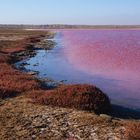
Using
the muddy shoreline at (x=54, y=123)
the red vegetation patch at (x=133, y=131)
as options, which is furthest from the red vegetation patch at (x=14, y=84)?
the red vegetation patch at (x=133, y=131)

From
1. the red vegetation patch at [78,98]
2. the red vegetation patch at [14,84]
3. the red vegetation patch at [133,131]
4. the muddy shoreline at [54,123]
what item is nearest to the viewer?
the red vegetation patch at [133,131]

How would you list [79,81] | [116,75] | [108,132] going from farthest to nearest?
[116,75], [79,81], [108,132]

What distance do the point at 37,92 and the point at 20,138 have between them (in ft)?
22.5

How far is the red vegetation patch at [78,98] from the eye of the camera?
1680 centimetres

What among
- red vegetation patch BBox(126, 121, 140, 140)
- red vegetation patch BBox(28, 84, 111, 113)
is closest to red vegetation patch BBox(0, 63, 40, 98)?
red vegetation patch BBox(28, 84, 111, 113)

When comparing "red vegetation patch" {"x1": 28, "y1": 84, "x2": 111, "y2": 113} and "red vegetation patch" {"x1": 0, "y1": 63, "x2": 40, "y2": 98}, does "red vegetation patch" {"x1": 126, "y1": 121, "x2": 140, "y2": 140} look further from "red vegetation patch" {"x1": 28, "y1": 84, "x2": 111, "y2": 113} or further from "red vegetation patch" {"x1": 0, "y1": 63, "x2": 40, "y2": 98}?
"red vegetation patch" {"x1": 0, "y1": 63, "x2": 40, "y2": 98}

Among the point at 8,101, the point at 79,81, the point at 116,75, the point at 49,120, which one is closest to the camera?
the point at 49,120

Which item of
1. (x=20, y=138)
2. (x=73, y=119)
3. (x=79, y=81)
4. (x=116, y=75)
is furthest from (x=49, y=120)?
(x=116, y=75)

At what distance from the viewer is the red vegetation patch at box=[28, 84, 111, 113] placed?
55.1 ft

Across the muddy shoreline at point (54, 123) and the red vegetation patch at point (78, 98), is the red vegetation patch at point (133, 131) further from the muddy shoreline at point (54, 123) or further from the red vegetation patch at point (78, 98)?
the red vegetation patch at point (78, 98)

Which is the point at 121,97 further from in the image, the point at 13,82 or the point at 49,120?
the point at 49,120

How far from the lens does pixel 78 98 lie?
17062 millimetres

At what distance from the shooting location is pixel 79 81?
28.1 metres

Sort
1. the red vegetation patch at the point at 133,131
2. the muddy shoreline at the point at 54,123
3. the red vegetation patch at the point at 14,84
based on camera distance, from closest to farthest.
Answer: the red vegetation patch at the point at 133,131 < the muddy shoreline at the point at 54,123 < the red vegetation patch at the point at 14,84
